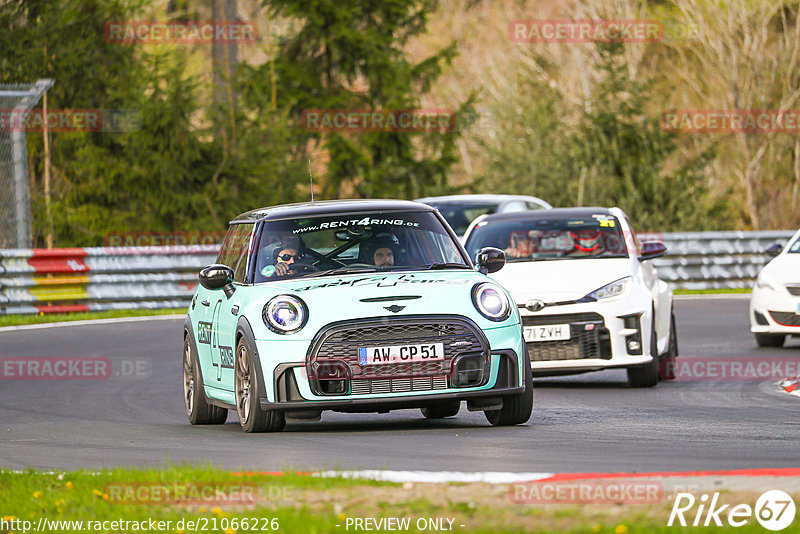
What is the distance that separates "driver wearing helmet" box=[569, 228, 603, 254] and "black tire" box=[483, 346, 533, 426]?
14.9ft

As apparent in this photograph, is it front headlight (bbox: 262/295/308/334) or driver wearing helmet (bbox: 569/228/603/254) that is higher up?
front headlight (bbox: 262/295/308/334)

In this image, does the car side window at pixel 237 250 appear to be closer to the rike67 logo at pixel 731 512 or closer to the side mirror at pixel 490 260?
the side mirror at pixel 490 260

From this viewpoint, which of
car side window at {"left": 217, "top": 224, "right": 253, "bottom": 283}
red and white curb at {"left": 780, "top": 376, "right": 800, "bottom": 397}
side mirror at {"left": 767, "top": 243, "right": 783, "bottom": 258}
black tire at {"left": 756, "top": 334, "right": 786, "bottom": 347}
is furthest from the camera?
side mirror at {"left": 767, "top": 243, "right": 783, "bottom": 258}

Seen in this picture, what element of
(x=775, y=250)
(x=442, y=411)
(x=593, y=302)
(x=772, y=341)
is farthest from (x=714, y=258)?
(x=442, y=411)

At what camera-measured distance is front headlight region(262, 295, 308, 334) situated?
9.59 m

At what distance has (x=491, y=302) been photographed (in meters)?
9.80

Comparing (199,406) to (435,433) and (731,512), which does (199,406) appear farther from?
(731,512)

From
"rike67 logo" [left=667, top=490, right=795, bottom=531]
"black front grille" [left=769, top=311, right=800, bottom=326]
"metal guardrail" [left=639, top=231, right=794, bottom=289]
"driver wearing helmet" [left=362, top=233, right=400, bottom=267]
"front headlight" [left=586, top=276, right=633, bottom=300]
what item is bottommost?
"metal guardrail" [left=639, top=231, right=794, bottom=289]

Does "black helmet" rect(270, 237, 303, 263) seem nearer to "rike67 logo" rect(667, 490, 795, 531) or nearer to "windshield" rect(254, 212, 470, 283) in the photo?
"windshield" rect(254, 212, 470, 283)

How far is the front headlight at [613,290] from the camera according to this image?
527 inches

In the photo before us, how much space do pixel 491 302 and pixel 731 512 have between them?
394 centimetres

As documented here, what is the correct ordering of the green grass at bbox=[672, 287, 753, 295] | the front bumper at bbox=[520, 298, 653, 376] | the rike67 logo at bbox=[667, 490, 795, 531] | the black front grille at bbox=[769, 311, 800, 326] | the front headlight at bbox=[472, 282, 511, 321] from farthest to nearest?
the green grass at bbox=[672, 287, 753, 295]
the black front grille at bbox=[769, 311, 800, 326]
the front bumper at bbox=[520, 298, 653, 376]
the front headlight at bbox=[472, 282, 511, 321]
the rike67 logo at bbox=[667, 490, 795, 531]

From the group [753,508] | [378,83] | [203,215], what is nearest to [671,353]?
[753,508]

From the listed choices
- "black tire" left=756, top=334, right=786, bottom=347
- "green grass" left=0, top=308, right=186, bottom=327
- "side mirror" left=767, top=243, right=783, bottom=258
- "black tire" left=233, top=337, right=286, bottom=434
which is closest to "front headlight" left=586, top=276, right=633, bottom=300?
"black tire" left=233, top=337, right=286, bottom=434
